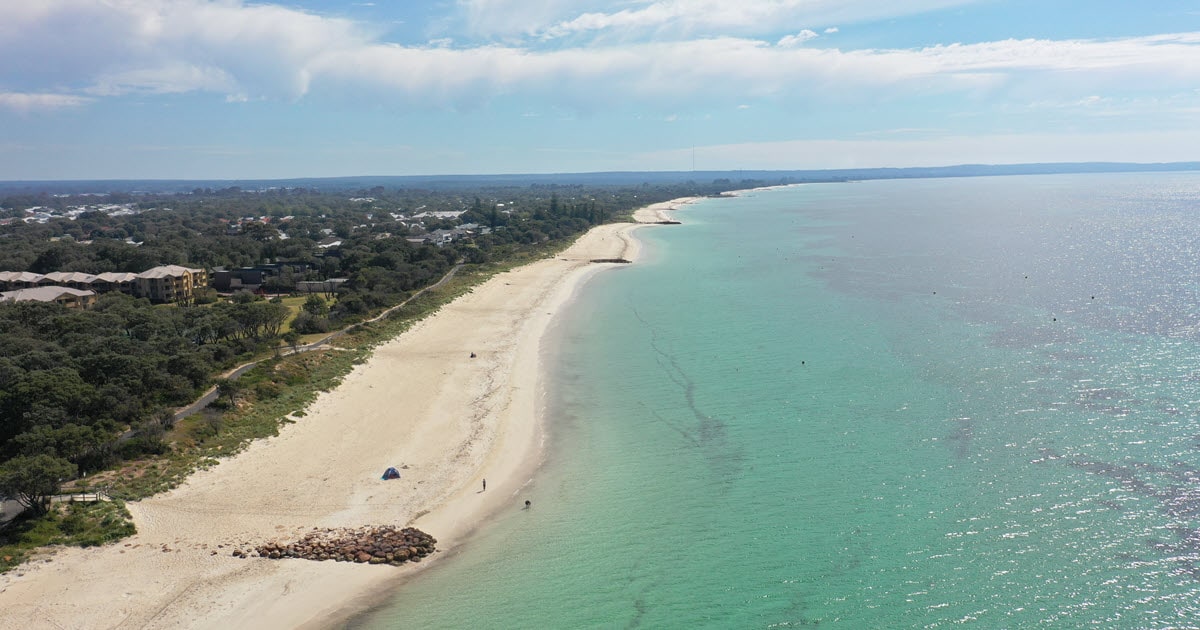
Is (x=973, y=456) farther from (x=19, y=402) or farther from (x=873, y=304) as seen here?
(x=19, y=402)

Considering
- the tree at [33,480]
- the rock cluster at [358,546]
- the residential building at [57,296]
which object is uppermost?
the residential building at [57,296]

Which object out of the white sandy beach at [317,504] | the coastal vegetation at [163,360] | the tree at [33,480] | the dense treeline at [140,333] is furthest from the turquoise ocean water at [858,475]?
the dense treeline at [140,333]

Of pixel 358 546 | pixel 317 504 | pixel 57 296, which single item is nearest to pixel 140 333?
pixel 57 296

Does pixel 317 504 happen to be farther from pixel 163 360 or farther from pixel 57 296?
pixel 57 296

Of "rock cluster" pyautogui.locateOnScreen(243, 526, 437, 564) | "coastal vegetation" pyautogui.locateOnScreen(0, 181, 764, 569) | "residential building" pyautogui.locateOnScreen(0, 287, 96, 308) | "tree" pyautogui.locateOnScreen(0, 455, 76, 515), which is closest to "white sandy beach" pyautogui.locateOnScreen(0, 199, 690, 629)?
"rock cluster" pyautogui.locateOnScreen(243, 526, 437, 564)

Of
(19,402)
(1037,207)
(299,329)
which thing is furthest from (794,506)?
(1037,207)

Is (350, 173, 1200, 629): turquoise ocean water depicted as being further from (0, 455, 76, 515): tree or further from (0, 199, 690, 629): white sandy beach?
(0, 455, 76, 515): tree

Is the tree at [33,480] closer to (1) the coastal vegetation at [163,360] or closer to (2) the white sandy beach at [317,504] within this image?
(1) the coastal vegetation at [163,360]
